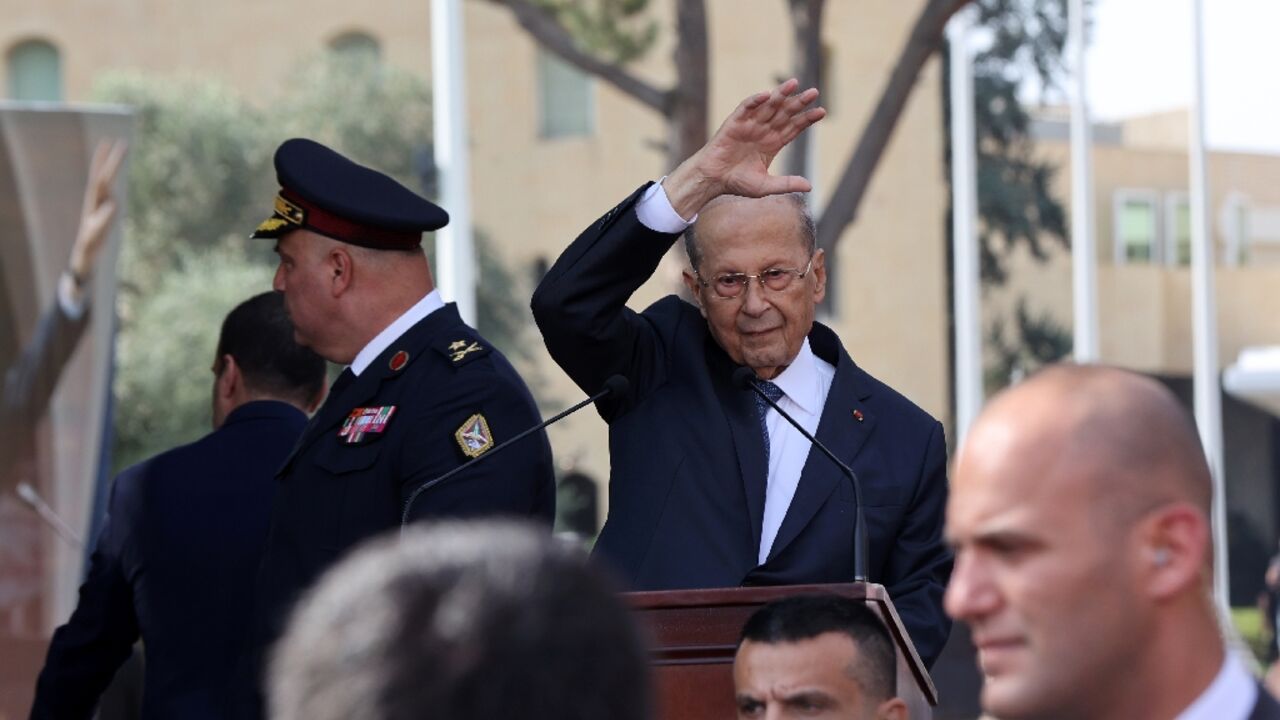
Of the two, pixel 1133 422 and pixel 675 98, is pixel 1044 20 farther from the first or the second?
pixel 1133 422

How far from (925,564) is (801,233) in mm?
707

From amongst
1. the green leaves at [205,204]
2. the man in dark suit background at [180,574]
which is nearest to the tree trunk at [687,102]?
the man in dark suit background at [180,574]

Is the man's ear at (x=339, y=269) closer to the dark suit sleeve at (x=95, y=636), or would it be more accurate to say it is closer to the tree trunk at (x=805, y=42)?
the dark suit sleeve at (x=95, y=636)

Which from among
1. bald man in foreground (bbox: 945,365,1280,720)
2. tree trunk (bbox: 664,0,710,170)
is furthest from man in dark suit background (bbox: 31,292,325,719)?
tree trunk (bbox: 664,0,710,170)

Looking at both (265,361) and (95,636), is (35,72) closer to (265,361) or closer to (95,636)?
(265,361)

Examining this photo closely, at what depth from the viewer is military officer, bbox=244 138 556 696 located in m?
4.38

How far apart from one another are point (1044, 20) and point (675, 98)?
2105 centimetres

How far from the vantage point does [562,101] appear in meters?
34.9

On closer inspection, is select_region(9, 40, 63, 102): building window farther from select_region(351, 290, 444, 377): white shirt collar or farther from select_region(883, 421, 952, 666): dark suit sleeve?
select_region(883, 421, 952, 666): dark suit sleeve

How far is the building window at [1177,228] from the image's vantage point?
37.2m

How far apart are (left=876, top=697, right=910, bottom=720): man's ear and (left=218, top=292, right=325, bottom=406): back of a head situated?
7.23ft

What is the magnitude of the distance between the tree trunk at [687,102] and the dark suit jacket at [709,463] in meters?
6.86

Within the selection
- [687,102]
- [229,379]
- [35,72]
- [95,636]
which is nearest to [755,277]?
[229,379]

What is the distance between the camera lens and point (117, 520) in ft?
17.1
